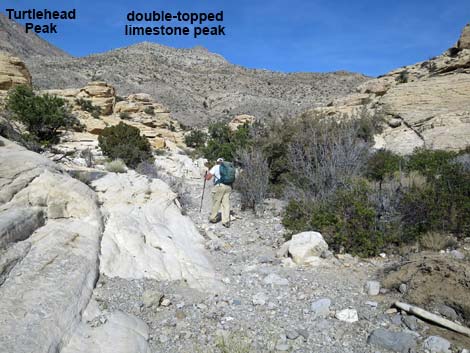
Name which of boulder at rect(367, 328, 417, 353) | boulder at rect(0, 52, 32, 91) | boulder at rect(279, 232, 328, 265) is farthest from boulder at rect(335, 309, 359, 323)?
boulder at rect(0, 52, 32, 91)

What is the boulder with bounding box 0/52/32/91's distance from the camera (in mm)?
18355

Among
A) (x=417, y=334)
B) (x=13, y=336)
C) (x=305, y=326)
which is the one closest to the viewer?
(x=13, y=336)

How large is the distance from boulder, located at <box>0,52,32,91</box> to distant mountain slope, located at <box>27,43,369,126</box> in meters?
17.7

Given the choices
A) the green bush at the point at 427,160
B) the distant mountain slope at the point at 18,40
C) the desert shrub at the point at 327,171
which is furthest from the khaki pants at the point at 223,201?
the distant mountain slope at the point at 18,40

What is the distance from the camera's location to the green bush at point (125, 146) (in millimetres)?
12148

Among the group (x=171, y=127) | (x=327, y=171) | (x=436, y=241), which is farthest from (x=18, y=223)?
(x=171, y=127)

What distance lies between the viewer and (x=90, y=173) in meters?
6.21

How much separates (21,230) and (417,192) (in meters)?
5.41

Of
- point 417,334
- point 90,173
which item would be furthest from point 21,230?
point 417,334

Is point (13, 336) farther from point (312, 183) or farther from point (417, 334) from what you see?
point (312, 183)

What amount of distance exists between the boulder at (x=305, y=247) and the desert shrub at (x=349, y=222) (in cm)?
33

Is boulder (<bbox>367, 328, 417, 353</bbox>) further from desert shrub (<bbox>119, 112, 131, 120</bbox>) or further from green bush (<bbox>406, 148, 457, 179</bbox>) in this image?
desert shrub (<bbox>119, 112, 131, 120</bbox>)

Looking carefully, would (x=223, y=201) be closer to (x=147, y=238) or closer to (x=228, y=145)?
(x=147, y=238)

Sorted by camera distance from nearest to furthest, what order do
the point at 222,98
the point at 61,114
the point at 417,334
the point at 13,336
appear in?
1. the point at 13,336
2. the point at 417,334
3. the point at 61,114
4. the point at 222,98
